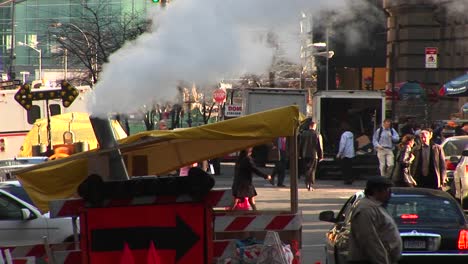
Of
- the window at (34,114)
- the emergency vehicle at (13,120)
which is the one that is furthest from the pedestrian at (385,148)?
the window at (34,114)

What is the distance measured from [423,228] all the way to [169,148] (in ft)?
10.9

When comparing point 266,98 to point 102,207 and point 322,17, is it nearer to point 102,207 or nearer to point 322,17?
point 322,17

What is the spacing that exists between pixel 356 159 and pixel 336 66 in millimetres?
9121

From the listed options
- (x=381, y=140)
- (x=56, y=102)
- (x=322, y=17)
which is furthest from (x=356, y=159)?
(x=322, y=17)

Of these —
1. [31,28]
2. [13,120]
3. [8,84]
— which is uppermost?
[31,28]

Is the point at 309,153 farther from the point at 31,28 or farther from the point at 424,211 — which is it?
the point at 31,28

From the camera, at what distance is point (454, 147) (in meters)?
24.6

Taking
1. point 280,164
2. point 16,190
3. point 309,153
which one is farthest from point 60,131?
point 16,190

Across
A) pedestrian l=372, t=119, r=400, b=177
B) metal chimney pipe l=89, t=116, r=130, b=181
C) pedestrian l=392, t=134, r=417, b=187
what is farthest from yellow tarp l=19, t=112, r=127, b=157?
metal chimney pipe l=89, t=116, r=130, b=181

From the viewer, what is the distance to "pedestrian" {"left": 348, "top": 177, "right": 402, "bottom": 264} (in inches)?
344

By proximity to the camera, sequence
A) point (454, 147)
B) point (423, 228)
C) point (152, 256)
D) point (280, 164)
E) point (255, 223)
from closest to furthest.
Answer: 1. point (152, 256)
2. point (255, 223)
3. point (423, 228)
4. point (454, 147)
5. point (280, 164)

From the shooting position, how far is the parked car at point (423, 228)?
39.5ft

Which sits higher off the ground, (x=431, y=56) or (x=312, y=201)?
(x=431, y=56)

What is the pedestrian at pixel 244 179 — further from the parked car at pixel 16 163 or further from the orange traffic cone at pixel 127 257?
the orange traffic cone at pixel 127 257
